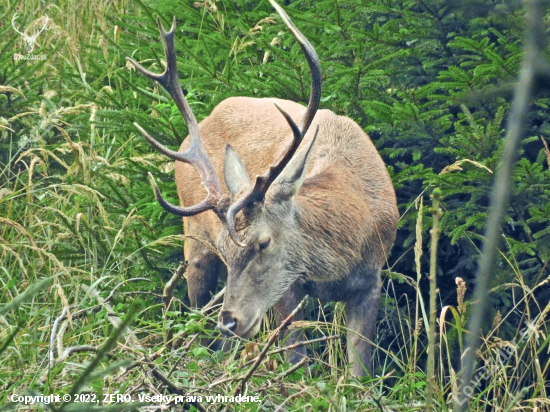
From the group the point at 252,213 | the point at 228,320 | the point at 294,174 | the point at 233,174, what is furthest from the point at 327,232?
the point at 228,320

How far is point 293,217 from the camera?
4.15 metres

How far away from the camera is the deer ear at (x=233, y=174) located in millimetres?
4152

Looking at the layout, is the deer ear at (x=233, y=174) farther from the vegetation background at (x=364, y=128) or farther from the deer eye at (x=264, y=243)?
the vegetation background at (x=364, y=128)

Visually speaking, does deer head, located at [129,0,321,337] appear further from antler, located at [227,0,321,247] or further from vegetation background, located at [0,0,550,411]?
vegetation background, located at [0,0,550,411]

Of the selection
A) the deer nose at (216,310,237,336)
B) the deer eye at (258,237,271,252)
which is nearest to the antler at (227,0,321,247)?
the deer eye at (258,237,271,252)

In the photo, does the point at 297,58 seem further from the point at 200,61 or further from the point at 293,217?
the point at 293,217

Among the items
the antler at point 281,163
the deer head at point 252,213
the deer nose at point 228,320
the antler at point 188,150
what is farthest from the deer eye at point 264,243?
the deer nose at point 228,320

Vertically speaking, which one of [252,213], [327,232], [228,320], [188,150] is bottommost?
[228,320]

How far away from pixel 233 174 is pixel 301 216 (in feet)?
1.32

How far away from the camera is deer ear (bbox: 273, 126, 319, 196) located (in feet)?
13.4

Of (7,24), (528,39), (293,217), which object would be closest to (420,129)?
(293,217)

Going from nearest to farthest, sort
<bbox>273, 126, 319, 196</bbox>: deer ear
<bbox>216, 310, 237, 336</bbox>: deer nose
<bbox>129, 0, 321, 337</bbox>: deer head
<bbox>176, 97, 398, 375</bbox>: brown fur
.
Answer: <bbox>216, 310, 237, 336</bbox>: deer nose → <bbox>129, 0, 321, 337</bbox>: deer head → <bbox>176, 97, 398, 375</bbox>: brown fur → <bbox>273, 126, 319, 196</bbox>: deer ear

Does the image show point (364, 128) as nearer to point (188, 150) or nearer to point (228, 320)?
point (188, 150)

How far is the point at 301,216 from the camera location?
4.16 m
